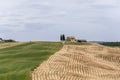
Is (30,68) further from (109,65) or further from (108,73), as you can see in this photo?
(109,65)

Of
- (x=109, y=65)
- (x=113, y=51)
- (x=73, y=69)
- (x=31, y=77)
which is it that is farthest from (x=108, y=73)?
(x=113, y=51)

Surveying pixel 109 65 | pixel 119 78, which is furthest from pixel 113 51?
pixel 119 78

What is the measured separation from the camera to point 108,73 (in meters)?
35.1

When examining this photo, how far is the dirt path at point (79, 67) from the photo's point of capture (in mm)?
29781

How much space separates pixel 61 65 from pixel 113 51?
1815 cm

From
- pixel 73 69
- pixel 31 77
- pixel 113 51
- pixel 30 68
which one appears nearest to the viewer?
pixel 31 77

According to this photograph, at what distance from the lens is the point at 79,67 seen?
3547cm

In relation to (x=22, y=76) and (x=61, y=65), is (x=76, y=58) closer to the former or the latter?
(x=61, y=65)

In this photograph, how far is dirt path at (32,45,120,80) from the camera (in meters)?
29.8

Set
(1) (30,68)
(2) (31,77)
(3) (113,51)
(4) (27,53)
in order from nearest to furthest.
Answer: (2) (31,77) → (1) (30,68) → (4) (27,53) → (3) (113,51)

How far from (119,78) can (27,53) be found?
14296mm

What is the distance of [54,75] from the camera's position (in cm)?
2917

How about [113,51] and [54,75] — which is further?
[113,51]

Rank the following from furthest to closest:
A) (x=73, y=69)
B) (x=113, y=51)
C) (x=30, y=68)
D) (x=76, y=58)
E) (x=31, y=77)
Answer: (x=113, y=51) < (x=76, y=58) < (x=73, y=69) < (x=30, y=68) < (x=31, y=77)
